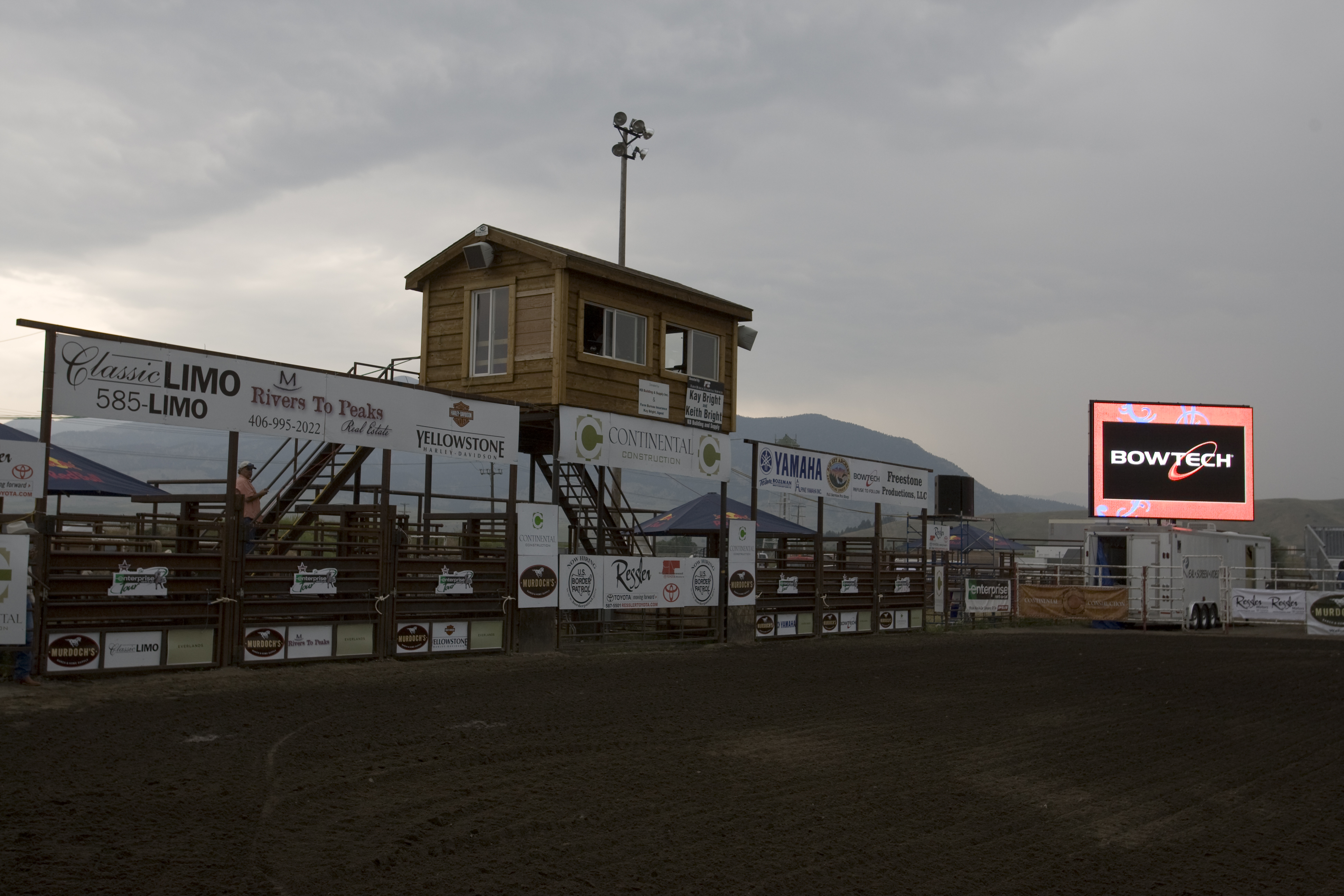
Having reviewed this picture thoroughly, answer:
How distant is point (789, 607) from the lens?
2338 centimetres

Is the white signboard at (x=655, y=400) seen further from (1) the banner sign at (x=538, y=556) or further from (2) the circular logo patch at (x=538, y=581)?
(2) the circular logo patch at (x=538, y=581)

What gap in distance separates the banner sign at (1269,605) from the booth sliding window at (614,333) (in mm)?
20053

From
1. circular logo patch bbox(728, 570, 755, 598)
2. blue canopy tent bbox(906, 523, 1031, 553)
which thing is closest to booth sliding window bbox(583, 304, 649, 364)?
circular logo patch bbox(728, 570, 755, 598)

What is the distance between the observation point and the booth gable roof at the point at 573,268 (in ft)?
65.9

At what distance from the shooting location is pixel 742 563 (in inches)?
876

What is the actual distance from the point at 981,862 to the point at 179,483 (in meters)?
14.1

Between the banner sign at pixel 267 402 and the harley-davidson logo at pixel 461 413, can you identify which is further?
the harley-davidson logo at pixel 461 413

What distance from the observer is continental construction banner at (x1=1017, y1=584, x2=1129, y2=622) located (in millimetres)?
31594

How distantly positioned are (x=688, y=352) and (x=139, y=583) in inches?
470

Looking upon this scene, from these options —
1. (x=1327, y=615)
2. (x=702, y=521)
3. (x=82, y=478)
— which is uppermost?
(x=82, y=478)

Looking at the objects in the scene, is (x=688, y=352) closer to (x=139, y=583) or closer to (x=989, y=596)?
(x=139, y=583)

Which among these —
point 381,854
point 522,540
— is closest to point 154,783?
point 381,854

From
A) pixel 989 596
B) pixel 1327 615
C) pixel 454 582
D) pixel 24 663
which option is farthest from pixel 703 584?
pixel 1327 615

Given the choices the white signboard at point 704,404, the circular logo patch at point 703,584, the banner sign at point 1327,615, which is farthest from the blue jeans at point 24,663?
the banner sign at point 1327,615
